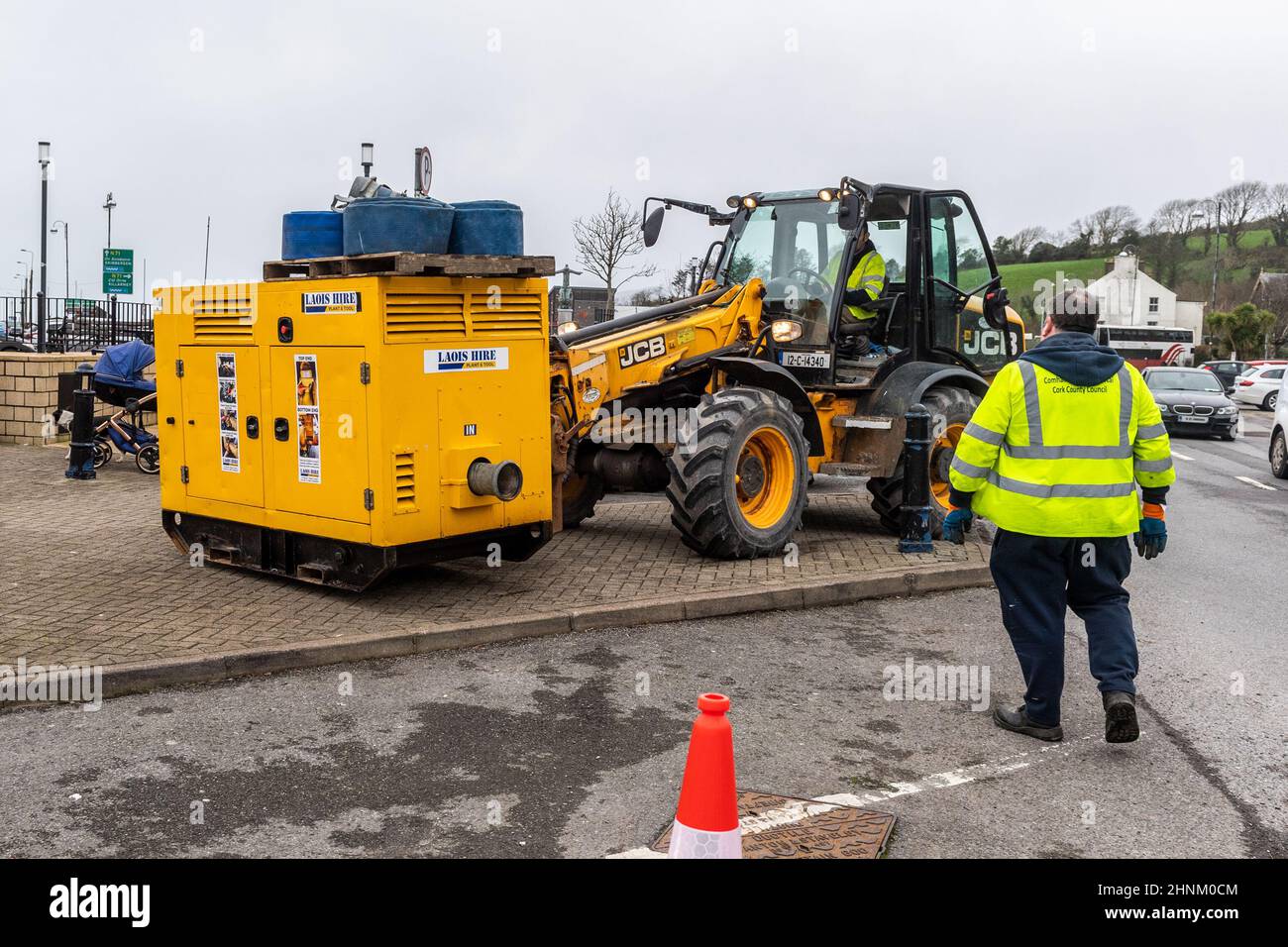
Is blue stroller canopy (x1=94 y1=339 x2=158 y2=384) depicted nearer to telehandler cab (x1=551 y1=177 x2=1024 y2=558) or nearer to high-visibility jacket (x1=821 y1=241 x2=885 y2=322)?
telehandler cab (x1=551 y1=177 x2=1024 y2=558)

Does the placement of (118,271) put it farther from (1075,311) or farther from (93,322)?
(1075,311)

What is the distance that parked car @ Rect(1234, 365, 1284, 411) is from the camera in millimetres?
43156

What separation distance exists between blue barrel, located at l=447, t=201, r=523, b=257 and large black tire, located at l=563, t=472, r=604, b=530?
2995 mm

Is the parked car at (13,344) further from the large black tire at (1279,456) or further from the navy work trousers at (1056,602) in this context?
the navy work trousers at (1056,602)

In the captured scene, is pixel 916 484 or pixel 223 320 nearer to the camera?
pixel 223 320

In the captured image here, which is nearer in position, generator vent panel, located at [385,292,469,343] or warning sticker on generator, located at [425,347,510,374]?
generator vent panel, located at [385,292,469,343]

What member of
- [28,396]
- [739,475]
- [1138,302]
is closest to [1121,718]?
[739,475]

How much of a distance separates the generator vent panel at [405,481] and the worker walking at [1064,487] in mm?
3340

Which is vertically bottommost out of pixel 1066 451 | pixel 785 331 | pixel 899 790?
pixel 899 790

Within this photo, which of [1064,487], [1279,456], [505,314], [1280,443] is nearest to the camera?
[1064,487]

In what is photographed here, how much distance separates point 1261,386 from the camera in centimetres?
4334

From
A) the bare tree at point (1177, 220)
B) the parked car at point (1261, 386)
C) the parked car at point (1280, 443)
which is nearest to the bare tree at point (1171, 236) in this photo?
the bare tree at point (1177, 220)

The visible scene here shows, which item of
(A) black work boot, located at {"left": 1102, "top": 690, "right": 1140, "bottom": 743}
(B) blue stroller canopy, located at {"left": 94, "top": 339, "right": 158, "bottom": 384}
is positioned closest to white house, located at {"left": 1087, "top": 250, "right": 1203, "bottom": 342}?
(B) blue stroller canopy, located at {"left": 94, "top": 339, "right": 158, "bottom": 384}

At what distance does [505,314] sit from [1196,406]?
2439 centimetres
